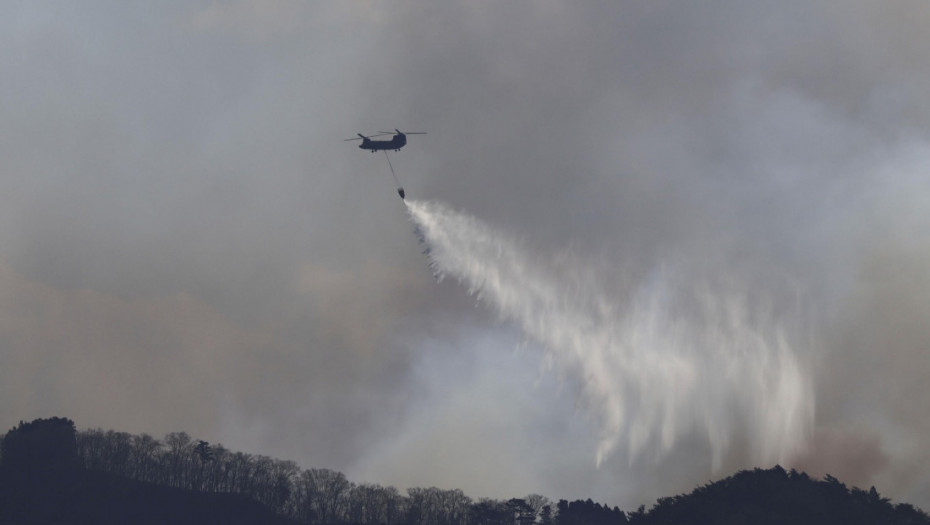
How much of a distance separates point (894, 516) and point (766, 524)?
21.3m

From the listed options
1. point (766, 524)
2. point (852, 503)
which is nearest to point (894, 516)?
point (852, 503)

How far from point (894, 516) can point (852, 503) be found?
7.50 m

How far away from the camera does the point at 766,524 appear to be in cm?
19888

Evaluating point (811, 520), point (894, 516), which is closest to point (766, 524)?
point (811, 520)

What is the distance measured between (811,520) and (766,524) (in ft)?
25.0

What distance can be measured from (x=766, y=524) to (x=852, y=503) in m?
15.7

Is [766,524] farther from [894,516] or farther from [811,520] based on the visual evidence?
[894,516]

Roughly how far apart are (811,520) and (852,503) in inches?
334

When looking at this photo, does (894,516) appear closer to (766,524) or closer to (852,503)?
(852,503)

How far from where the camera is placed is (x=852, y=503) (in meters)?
200

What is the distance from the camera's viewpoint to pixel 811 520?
649 feet

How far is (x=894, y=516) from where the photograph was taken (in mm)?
194875
